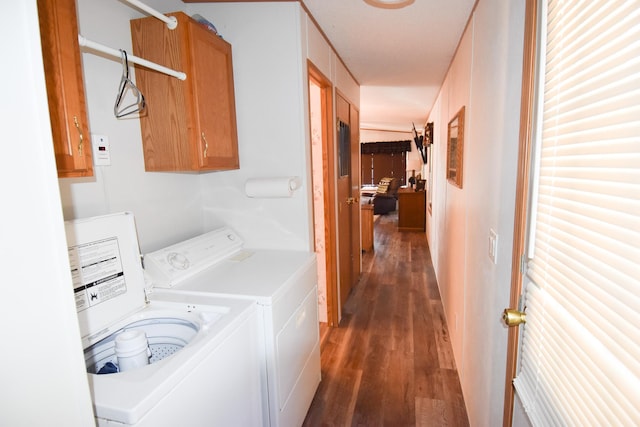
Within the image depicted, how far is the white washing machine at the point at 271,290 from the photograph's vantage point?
1523 mm

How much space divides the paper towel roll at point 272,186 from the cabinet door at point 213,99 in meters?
0.16

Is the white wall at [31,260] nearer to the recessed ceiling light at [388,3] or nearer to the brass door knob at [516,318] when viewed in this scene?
the brass door knob at [516,318]

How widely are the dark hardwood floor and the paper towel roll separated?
131 centimetres

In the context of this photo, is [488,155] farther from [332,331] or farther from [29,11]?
[332,331]

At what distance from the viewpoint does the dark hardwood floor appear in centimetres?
199

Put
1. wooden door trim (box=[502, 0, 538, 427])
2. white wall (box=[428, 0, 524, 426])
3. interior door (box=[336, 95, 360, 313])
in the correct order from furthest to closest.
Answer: interior door (box=[336, 95, 360, 313]) → white wall (box=[428, 0, 524, 426]) → wooden door trim (box=[502, 0, 538, 427])

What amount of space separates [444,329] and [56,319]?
2906 millimetres

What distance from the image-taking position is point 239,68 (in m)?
2.03

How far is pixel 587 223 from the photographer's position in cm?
66

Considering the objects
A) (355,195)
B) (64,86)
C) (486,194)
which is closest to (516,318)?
(486,194)

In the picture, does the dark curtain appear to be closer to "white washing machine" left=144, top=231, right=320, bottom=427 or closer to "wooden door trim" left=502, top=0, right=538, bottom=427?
"white washing machine" left=144, top=231, right=320, bottom=427

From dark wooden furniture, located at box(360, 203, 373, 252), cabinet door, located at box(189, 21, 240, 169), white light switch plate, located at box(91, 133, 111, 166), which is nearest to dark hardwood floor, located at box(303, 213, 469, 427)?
dark wooden furniture, located at box(360, 203, 373, 252)

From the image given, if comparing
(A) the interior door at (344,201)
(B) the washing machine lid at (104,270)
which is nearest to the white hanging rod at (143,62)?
(B) the washing machine lid at (104,270)

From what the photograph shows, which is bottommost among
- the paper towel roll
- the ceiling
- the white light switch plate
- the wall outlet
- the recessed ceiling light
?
the wall outlet
